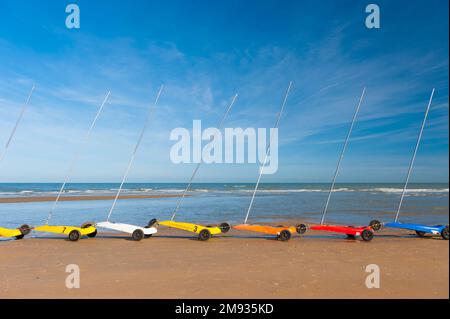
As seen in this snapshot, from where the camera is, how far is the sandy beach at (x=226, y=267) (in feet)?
23.7

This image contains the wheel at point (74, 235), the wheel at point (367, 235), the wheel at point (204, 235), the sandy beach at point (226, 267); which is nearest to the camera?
the sandy beach at point (226, 267)

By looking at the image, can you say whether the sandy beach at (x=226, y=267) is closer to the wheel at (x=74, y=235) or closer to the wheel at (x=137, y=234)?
the wheel at (x=74, y=235)

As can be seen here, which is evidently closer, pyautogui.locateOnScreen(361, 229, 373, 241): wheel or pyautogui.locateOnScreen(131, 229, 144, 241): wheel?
pyautogui.locateOnScreen(361, 229, 373, 241): wheel

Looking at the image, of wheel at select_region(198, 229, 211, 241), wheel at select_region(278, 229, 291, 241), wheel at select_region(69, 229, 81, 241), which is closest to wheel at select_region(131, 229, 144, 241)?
wheel at select_region(69, 229, 81, 241)

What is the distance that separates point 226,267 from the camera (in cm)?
936

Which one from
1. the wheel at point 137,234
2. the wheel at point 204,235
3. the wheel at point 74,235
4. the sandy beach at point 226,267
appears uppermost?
the wheel at point 204,235

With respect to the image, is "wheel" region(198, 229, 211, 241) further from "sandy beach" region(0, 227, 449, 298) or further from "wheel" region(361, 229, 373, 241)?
"wheel" region(361, 229, 373, 241)

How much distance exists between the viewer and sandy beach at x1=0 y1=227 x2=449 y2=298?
285 inches

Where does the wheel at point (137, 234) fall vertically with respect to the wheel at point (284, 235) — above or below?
below

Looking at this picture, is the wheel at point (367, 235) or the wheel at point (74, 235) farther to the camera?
the wheel at point (74, 235)

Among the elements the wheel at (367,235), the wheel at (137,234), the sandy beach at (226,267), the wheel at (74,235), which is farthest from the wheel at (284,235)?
the wheel at (74,235)

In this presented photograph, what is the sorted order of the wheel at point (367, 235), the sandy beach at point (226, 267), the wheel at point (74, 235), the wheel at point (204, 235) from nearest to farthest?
the sandy beach at point (226, 267) < the wheel at point (367, 235) < the wheel at point (74, 235) < the wheel at point (204, 235)
